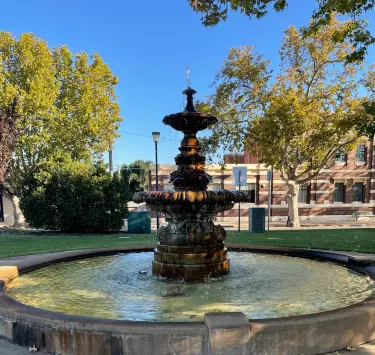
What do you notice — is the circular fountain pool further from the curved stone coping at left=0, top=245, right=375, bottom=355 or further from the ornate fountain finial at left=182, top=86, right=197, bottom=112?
the ornate fountain finial at left=182, top=86, right=197, bottom=112

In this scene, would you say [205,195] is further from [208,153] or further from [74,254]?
[208,153]

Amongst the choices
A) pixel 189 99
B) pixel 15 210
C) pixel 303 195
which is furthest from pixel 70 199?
pixel 303 195

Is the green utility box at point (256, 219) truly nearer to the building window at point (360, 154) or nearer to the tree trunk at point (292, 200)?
the tree trunk at point (292, 200)

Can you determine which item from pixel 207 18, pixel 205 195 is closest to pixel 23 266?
pixel 205 195

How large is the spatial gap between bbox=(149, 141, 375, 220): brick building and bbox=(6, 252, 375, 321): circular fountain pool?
1061 inches

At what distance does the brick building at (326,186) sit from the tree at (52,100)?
1104 cm

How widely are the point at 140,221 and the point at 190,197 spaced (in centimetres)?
1376

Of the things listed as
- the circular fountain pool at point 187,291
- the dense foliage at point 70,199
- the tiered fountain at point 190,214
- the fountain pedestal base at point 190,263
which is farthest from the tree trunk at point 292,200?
the fountain pedestal base at point 190,263

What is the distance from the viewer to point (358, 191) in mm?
36219

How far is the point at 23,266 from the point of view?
6867mm

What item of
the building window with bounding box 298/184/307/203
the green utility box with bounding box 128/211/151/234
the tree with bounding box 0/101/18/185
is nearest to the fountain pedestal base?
the green utility box with bounding box 128/211/151/234

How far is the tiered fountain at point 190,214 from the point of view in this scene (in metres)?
6.04

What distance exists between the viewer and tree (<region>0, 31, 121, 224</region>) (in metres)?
22.0

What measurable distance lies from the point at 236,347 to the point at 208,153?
20.3m
